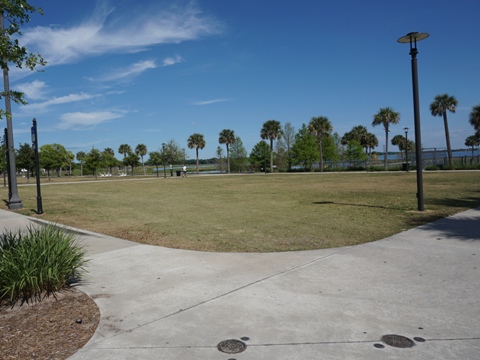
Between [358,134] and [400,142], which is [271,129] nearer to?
[358,134]

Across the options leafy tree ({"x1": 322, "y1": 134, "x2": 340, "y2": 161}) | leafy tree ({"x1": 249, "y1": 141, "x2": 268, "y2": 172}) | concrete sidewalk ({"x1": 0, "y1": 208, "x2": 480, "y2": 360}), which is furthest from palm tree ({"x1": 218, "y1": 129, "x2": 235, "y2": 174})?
concrete sidewalk ({"x1": 0, "y1": 208, "x2": 480, "y2": 360})

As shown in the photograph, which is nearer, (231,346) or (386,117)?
(231,346)

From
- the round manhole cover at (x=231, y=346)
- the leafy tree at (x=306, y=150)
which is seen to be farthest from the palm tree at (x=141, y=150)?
the round manhole cover at (x=231, y=346)

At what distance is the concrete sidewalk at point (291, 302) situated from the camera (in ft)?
11.4

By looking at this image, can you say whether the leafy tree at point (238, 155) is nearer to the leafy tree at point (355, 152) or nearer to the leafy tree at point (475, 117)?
the leafy tree at point (355, 152)

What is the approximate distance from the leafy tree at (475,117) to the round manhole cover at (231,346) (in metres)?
63.0

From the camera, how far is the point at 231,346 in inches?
137

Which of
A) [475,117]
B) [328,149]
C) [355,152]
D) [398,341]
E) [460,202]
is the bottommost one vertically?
[398,341]

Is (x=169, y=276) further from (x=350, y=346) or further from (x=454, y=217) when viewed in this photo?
(x=454, y=217)

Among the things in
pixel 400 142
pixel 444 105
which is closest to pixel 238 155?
pixel 444 105

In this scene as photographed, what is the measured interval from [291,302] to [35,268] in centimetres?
335

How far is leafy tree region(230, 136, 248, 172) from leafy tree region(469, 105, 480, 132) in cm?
5152

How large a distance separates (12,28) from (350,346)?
5.62 m

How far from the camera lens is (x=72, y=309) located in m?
4.48
